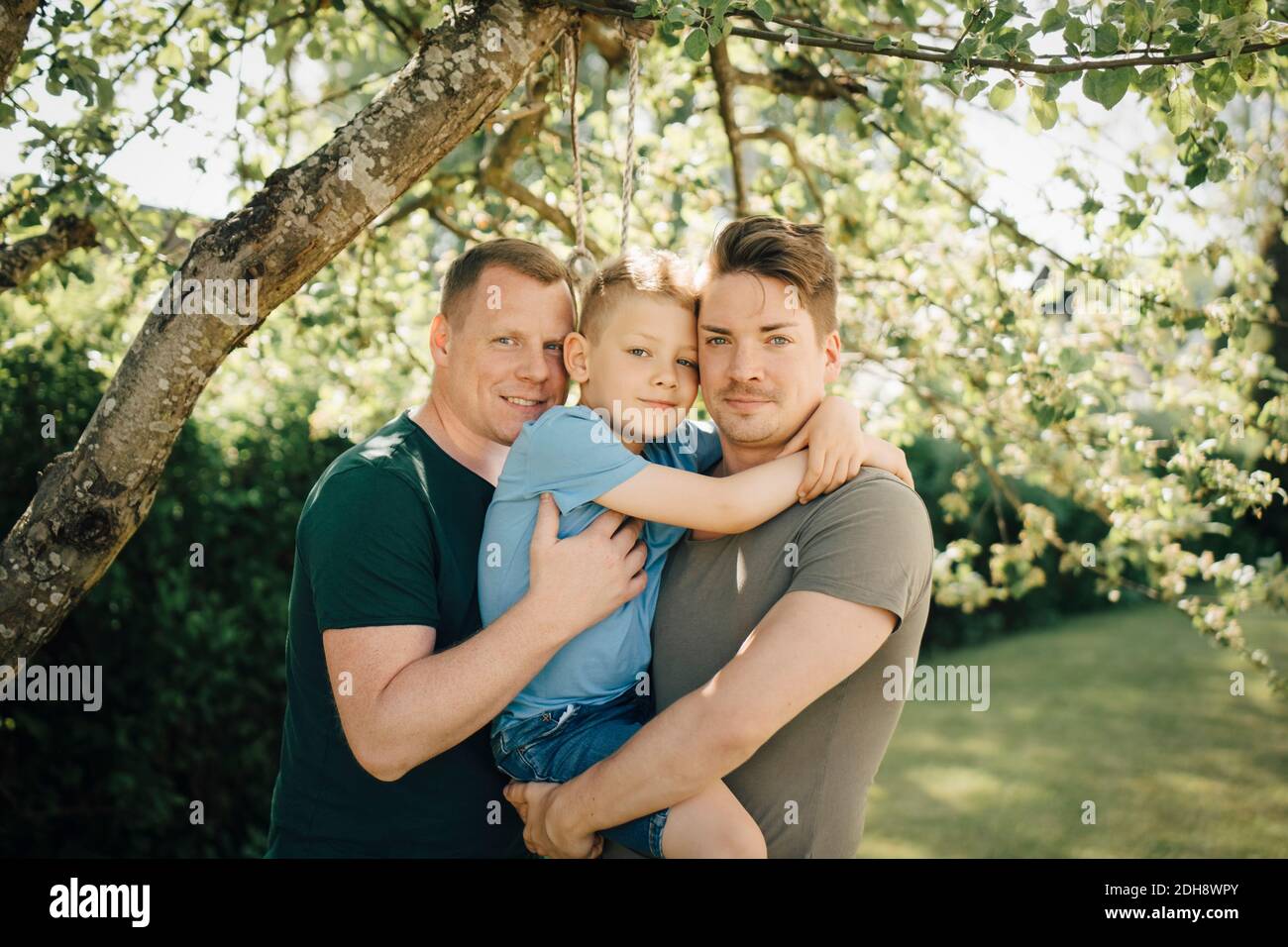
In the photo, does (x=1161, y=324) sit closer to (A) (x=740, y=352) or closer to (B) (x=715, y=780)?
(A) (x=740, y=352)

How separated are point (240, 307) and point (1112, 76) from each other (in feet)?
6.17

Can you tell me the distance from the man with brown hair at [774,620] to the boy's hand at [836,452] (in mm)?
30

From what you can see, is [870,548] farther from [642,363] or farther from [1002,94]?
[1002,94]

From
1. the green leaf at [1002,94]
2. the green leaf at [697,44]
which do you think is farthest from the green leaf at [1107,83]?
the green leaf at [697,44]

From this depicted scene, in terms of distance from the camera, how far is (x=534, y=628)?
225cm

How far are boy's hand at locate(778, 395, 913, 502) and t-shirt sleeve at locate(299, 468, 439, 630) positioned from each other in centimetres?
84

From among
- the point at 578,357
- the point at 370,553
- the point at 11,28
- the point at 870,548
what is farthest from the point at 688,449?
the point at 11,28

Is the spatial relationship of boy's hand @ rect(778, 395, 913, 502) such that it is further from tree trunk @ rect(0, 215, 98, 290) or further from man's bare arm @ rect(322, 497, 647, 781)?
tree trunk @ rect(0, 215, 98, 290)

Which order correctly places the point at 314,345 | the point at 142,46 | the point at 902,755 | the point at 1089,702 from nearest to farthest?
1. the point at 142,46
2. the point at 314,345
3. the point at 902,755
4. the point at 1089,702

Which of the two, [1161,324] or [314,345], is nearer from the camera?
[1161,324]

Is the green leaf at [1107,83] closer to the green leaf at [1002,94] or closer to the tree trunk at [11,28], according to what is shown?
the green leaf at [1002,94]

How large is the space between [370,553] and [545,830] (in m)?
0.71

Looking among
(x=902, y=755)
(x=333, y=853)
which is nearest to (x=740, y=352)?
(x=333, y=853)

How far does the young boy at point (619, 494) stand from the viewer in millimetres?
2342
